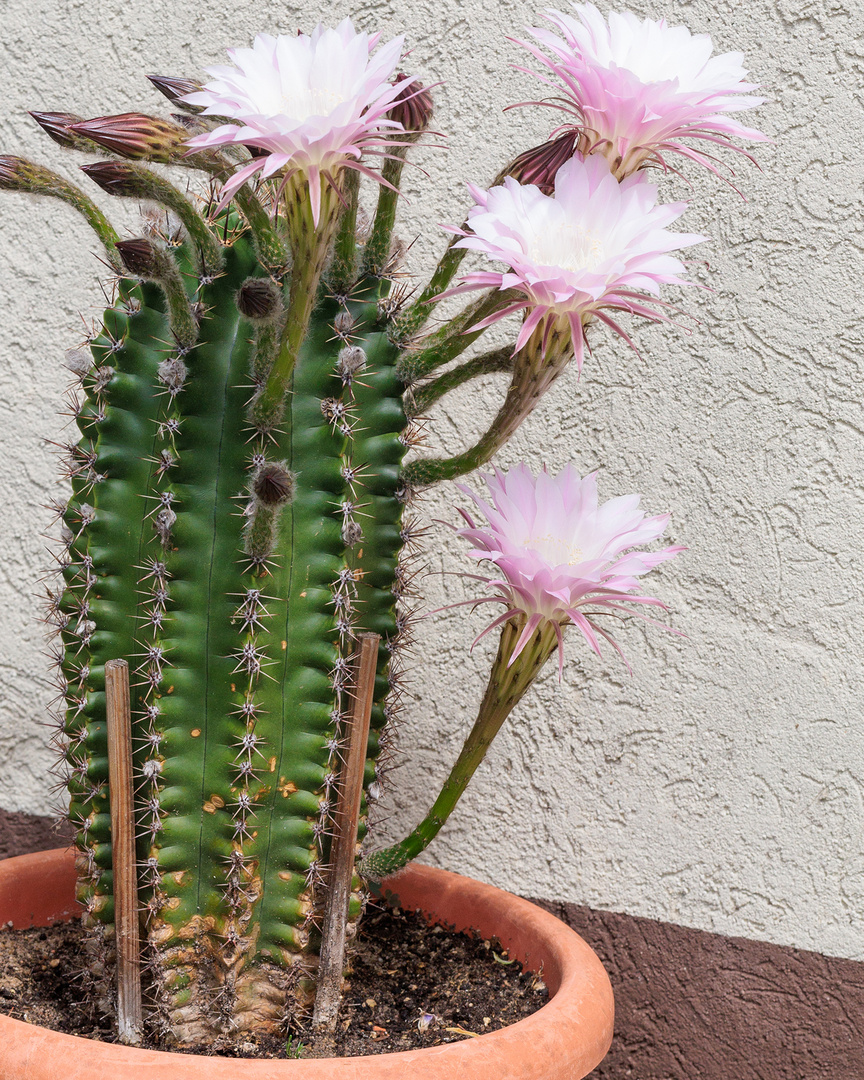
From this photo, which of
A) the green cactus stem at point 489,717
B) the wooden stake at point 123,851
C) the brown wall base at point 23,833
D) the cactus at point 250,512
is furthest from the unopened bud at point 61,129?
the brown wall base at point 23,833

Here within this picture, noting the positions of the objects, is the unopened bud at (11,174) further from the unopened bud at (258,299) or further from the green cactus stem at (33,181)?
the unopened bud at (258,299)

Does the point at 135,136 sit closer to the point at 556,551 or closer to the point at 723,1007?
the point at 556,551

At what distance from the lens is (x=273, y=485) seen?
60cm

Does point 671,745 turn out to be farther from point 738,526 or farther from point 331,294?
point 331,294

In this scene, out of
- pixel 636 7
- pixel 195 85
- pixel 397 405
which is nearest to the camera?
pixel 195 85

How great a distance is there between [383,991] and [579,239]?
67 centimetres

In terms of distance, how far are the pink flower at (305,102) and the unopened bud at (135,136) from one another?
2cm

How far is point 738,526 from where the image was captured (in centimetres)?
105

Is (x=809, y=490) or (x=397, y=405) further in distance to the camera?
(x=809, y=490)

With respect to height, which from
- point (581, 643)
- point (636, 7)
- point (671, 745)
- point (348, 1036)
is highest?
point (636, 7)

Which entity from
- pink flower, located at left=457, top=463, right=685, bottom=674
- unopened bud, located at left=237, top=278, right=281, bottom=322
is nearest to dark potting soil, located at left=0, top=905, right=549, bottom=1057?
pink flower, located at left=457, top=463, right=685, bottom=674

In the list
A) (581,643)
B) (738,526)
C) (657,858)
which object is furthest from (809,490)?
(657,858)

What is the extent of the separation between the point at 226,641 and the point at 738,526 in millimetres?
655

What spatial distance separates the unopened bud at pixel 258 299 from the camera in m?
0.60
